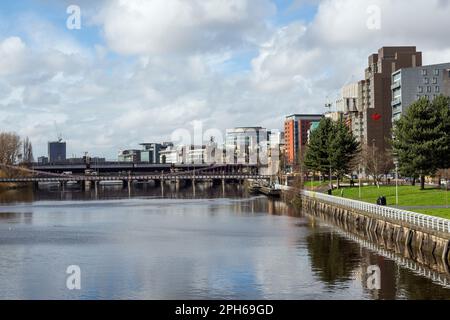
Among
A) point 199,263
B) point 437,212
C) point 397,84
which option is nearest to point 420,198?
point 437,212

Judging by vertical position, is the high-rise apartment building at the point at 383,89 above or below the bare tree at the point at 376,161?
above

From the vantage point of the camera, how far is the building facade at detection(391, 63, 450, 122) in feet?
532

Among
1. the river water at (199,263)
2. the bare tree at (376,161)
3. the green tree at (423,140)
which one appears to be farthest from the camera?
the bare tree at (376,161)

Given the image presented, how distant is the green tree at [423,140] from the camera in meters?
79.9

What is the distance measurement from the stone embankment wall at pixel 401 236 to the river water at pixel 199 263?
2.22 metres

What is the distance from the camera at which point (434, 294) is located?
37594 millimetres

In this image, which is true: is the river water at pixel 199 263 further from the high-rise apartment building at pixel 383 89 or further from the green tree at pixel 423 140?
the high-rise apartment building at pixel 383 89

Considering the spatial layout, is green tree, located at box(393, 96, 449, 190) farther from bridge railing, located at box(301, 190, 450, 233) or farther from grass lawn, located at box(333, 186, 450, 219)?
bridge railing, located at box(301, 190, 450, 233)

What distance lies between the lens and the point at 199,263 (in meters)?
49.1

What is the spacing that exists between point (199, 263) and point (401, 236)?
1815 cm

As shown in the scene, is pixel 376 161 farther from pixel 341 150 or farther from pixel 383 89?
pixel 383 89

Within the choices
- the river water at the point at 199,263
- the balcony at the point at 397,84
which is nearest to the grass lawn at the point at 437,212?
the river water at the point at 199,263
